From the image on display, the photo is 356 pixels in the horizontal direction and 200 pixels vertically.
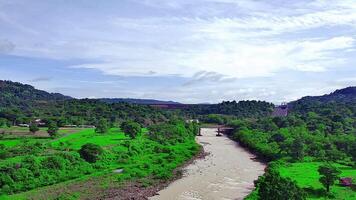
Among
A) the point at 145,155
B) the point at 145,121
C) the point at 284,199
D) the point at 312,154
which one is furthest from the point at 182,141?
the point at 284,199

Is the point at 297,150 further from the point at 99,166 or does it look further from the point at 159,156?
the point at 99,166

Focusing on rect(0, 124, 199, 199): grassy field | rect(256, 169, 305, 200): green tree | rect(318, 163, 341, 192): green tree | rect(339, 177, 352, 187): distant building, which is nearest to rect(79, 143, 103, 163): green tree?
rect(0, 124, 199, 199): grassy field

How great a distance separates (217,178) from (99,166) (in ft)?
55.5

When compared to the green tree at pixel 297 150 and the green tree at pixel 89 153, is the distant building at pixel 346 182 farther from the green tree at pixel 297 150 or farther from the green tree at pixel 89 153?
the green tree at pixel 89 153

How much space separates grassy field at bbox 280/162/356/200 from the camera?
4409 centimetres

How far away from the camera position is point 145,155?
7256 cm

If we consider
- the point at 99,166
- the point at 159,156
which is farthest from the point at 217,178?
the point at 159,156

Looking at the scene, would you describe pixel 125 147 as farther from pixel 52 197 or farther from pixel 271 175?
pixel 271 175

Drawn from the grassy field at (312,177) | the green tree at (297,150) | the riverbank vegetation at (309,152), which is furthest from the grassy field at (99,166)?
the green tree at (297,150)

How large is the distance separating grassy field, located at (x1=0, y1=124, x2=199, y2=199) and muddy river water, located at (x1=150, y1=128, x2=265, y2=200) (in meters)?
3.75

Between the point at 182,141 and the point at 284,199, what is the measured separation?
63.1 metres

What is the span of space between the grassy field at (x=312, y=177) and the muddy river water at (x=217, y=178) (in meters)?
5.13

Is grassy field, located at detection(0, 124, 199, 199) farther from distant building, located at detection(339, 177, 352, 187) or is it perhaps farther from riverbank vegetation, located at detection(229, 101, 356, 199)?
distant building, located at detection(339, 177, 352, 187)

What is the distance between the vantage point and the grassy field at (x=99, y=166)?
156ft
